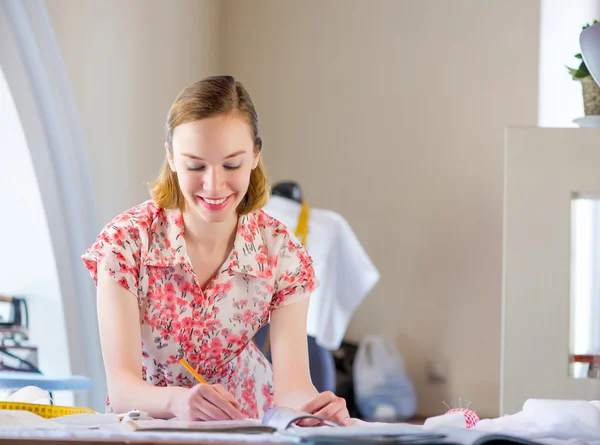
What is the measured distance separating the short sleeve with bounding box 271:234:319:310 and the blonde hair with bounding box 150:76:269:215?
0.32ft

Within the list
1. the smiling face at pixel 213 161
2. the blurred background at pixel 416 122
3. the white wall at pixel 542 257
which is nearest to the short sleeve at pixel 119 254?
the smiling face at pixel 213 161

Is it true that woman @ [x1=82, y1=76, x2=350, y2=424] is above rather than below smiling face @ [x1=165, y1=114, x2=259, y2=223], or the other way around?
below

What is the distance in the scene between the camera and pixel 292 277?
1373mm

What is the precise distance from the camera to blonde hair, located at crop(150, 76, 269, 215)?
1.25 m

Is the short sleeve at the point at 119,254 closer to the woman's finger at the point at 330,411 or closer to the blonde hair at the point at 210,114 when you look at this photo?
the blonde hair at the point at 210,114

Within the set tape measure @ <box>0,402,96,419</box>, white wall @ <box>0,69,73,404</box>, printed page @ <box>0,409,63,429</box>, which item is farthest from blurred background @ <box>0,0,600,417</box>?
printed page @ <box>0,409,63,429</box>

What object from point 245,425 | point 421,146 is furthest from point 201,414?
point 421,146

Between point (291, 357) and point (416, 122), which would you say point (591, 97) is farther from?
point (416, 122)

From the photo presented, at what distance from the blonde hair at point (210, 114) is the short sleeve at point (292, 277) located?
10 cm

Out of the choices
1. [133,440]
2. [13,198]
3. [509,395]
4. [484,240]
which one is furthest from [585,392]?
[484,240]

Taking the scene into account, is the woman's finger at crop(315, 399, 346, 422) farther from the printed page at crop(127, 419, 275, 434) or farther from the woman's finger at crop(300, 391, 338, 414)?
the printed page at crop(127, 419, 275, 434)

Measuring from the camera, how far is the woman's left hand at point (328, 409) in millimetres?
1031

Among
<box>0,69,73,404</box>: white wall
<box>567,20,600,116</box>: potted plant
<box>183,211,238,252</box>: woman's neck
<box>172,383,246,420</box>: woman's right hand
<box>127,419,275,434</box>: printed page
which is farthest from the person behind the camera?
<box>0,69,73,404</box>: white wall

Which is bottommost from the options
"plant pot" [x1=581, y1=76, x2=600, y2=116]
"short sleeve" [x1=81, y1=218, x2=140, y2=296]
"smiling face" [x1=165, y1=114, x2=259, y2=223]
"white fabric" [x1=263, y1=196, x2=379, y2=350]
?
"white fabric" [x1=263, y1=196, x2=379, y2=350]
